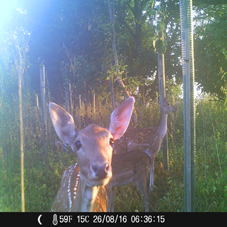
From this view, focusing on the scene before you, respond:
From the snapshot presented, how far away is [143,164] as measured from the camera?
3.52 m

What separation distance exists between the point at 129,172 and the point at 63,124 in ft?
5.58

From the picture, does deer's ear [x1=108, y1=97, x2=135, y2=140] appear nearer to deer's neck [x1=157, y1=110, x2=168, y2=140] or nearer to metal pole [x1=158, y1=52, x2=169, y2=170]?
metal pole [x1=158, y1=52, x2=169, y2=170]

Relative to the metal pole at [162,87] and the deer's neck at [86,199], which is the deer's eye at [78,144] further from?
the metal pole at [162,87]

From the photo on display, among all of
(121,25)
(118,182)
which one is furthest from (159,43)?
(121,25)

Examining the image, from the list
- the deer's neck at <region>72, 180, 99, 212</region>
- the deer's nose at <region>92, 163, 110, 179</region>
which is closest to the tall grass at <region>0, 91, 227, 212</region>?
the deer's neck at <region>72, 180, 99, 212</region>

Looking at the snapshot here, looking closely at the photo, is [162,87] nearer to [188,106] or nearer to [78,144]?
[188,106]

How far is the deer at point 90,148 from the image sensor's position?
173cm

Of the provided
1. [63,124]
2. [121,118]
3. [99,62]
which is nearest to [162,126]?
[99,62]

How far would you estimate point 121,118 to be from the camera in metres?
2.29

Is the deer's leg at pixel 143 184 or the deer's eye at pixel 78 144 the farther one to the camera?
the deer's leg at pixel 143 184

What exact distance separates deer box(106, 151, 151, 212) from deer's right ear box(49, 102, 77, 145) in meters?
1.35

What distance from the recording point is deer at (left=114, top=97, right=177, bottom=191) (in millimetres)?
4379

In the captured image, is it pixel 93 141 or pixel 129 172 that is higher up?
pixel 93 141

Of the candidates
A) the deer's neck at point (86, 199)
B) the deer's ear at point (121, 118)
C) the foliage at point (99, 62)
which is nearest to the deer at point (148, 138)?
the foliage at point (99, 62)
